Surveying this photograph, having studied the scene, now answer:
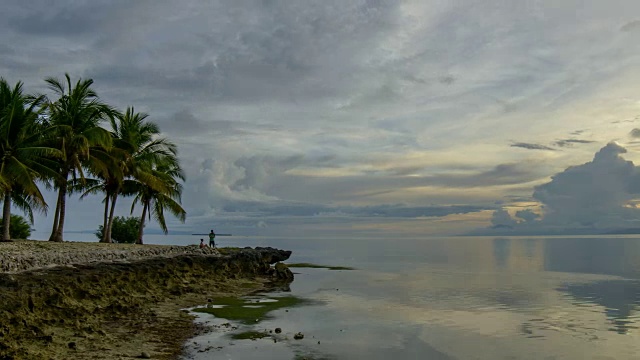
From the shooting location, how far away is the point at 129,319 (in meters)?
20.9

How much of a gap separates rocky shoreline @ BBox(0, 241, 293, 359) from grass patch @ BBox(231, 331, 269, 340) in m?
1.75

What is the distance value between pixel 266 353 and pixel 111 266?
44.5 ft

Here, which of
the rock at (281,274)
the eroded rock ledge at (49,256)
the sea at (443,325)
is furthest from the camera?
the rock at (281,274)

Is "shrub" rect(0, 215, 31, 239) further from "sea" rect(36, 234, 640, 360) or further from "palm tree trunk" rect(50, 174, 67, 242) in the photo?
"sea" rect(36, 234, 640, 360)

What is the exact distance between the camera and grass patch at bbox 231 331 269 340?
19078 mm

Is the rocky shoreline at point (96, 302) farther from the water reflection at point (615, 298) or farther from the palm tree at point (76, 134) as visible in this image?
the water reflection at point (615, 298)

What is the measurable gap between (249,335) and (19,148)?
2064cm

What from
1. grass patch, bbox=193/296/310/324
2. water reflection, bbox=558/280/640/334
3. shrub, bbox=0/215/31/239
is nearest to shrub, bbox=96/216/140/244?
shrub, bbox=0/215/31/239

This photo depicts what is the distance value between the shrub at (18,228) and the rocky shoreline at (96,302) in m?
20.6

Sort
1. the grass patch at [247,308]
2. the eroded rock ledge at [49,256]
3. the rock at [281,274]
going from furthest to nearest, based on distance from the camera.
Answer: the rock at [281,274]
the grass patch at [247,308]
the eroded rock ledge at [49,256]

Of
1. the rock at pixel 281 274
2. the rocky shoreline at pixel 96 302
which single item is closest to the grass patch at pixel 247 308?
the rocky shoreline at pixel 96 302

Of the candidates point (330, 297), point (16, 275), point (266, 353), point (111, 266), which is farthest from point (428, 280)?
point (16, 275)

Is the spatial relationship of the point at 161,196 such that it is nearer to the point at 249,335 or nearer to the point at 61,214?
the point at 61,214

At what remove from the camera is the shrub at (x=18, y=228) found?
4859 centimetres
